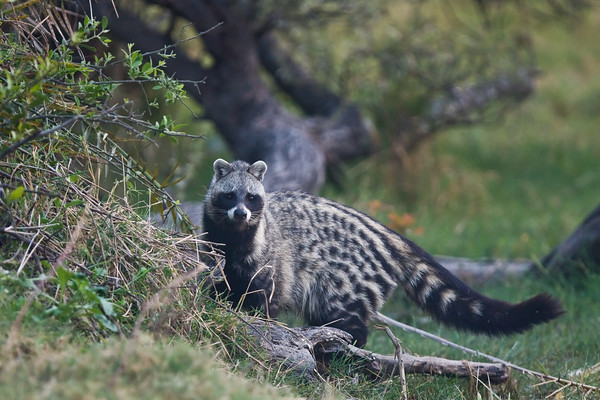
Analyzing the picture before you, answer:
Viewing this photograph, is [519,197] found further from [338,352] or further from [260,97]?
[338,352]

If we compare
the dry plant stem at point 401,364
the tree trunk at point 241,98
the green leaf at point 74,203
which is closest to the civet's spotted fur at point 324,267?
the dry plant stem at point 401,364

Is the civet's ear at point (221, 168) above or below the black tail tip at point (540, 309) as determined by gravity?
above

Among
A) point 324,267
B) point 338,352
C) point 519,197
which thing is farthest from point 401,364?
point 519,197

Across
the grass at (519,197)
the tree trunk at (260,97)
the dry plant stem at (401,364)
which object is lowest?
the grass at (519,197)

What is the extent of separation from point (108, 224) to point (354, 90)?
765 cm

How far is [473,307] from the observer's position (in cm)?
613

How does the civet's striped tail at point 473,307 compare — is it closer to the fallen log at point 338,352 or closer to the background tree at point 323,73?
the fallen log at point 338,352

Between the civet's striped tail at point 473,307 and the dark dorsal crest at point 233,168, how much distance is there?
1.56 meters

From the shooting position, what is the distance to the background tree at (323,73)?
1035cm

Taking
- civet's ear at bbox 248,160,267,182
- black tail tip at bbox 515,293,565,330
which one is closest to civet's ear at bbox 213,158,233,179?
civet's ear at bbox 248,160,267,182

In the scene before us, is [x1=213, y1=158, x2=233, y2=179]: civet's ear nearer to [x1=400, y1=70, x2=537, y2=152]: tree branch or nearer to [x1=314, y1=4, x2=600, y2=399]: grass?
[x1=314, y1=4, x2=600, y2=399]: grass

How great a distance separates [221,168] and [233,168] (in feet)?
0.33

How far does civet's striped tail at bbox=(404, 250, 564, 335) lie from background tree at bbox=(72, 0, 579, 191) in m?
3.47

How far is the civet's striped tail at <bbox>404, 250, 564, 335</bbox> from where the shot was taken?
5855 millimetres
